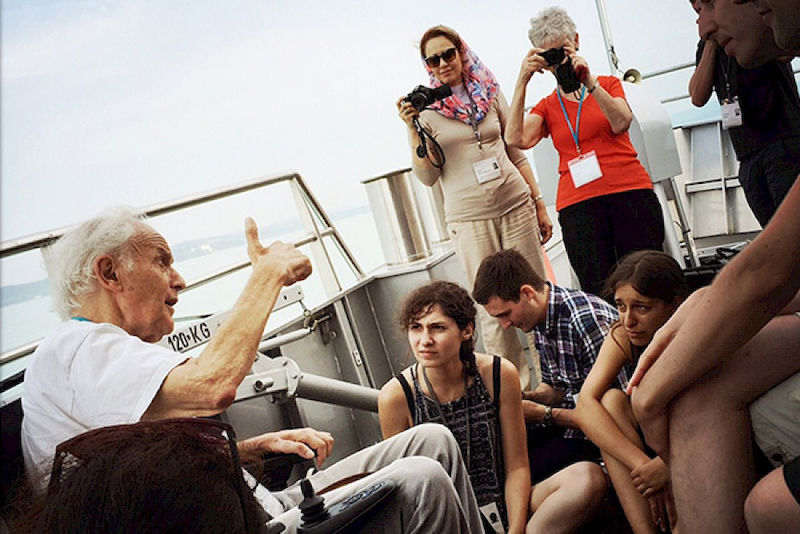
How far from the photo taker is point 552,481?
114 centimetres

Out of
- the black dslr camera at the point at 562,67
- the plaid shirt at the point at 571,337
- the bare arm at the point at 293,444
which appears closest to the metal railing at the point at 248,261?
the bare arm at the point at 293,444

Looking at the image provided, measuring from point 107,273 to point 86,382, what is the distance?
151mm

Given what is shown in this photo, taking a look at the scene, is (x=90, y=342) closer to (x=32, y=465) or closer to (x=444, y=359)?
(x=32, y=465)

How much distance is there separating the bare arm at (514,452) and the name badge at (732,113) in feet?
1.89

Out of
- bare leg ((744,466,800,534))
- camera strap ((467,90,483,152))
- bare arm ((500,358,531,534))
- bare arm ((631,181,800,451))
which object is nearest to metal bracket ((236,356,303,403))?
bare arm ((500,358,531,534))

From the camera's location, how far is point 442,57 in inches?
62.5

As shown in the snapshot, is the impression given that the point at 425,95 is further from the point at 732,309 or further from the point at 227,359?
the point at 732,309

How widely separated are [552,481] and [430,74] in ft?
3.37

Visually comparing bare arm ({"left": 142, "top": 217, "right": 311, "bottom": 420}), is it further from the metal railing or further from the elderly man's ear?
the metal railing

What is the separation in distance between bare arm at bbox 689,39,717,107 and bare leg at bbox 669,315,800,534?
51 cm

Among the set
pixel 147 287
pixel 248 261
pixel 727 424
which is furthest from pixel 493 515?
pixel 248 261

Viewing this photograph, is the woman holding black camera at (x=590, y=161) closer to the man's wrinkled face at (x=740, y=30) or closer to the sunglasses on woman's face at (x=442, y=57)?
the sunglasses on woman's face at (x=442, y=57)

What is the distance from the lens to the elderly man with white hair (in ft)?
2.44

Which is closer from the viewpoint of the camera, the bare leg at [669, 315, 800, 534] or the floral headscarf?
the bare leg at [669, 315, 800, 534]
